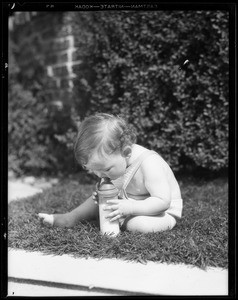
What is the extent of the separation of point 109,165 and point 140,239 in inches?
16.5

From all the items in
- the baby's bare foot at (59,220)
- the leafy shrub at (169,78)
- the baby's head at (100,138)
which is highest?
the leafy shrub at (169,78)

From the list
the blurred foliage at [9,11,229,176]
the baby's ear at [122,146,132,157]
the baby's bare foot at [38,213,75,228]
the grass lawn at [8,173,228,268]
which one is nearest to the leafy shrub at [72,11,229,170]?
the blurred foliage at [9,11,229,176]

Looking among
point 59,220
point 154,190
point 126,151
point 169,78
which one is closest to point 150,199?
point 154,190

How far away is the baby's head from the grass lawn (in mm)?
415

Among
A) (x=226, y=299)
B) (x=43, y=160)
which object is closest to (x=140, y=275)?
(x=226, y=299)

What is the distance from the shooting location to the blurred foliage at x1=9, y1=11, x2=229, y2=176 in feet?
10.8

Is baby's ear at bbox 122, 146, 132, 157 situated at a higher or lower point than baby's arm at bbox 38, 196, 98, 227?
higher

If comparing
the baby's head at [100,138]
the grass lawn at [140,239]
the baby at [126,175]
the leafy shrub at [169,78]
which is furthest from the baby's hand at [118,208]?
the leafy shrub at [169,78]

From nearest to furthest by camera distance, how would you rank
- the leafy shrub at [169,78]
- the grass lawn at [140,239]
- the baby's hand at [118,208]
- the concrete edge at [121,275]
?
the concrete edge at [121,275] → the grass lawn at [140,239] → the baby's hand at [118,208] → the leafy shrub at [169,78]

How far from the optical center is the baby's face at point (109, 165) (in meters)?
2.21

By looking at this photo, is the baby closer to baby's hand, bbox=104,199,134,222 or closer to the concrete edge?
baby's hand, bbox=104,199,134,222

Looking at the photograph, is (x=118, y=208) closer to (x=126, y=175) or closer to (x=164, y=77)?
(x=126, y=175)

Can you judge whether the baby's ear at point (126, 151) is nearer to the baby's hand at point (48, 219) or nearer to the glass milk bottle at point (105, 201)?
the glass milk bottle at point (105, 201)
